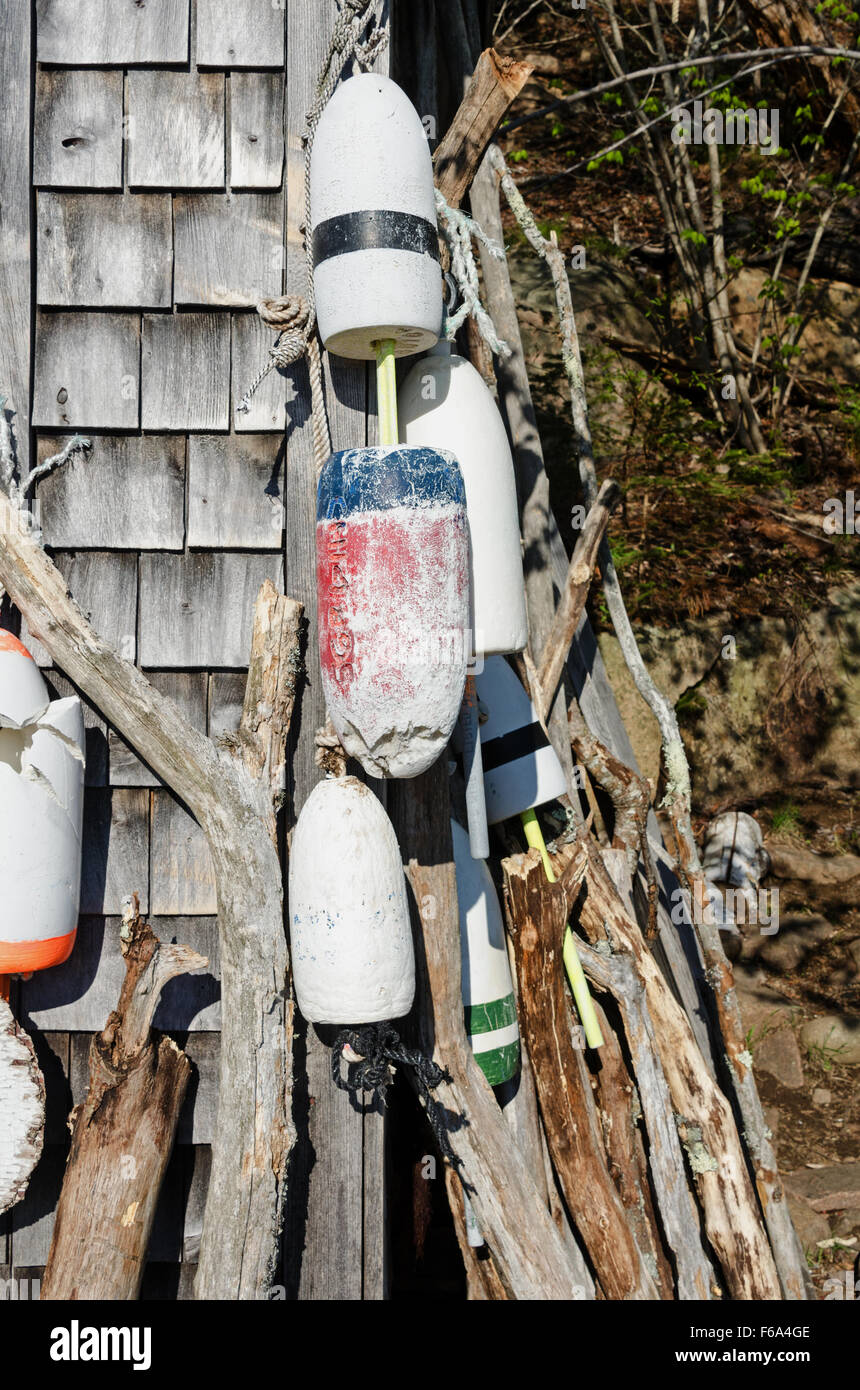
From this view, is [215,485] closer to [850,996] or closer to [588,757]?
[588,757]

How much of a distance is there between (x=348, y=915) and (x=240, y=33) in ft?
5.82

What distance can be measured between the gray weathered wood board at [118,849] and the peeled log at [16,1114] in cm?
29

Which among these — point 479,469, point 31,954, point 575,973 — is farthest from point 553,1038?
point 479,469

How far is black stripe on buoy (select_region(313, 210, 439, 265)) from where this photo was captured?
1807 mm

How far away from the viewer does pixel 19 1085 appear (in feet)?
6.54

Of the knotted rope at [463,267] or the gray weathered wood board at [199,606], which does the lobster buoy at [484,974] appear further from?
the knotted rope at [463,267]

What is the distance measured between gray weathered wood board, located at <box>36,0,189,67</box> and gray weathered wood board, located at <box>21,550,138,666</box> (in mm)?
1006

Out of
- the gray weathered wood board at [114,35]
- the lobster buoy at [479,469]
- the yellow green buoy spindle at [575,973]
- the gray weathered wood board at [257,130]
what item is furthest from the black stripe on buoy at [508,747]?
the gray weathered wood board at [114,35]

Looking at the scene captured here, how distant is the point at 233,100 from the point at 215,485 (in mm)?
780

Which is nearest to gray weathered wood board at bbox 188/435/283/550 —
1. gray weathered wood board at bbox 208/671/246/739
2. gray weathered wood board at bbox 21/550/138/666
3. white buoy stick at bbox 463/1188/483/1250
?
gray weathered wood board at bbox 21/550/138/666

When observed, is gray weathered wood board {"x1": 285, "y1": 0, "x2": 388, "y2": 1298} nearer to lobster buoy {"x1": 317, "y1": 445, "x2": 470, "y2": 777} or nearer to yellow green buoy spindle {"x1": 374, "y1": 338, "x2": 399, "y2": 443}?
yellow green buoy spindle {"x1": 374, "y1": 338, "x2": 399, "y2": 443}

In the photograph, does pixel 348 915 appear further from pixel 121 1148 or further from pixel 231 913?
pixel 121 1148
